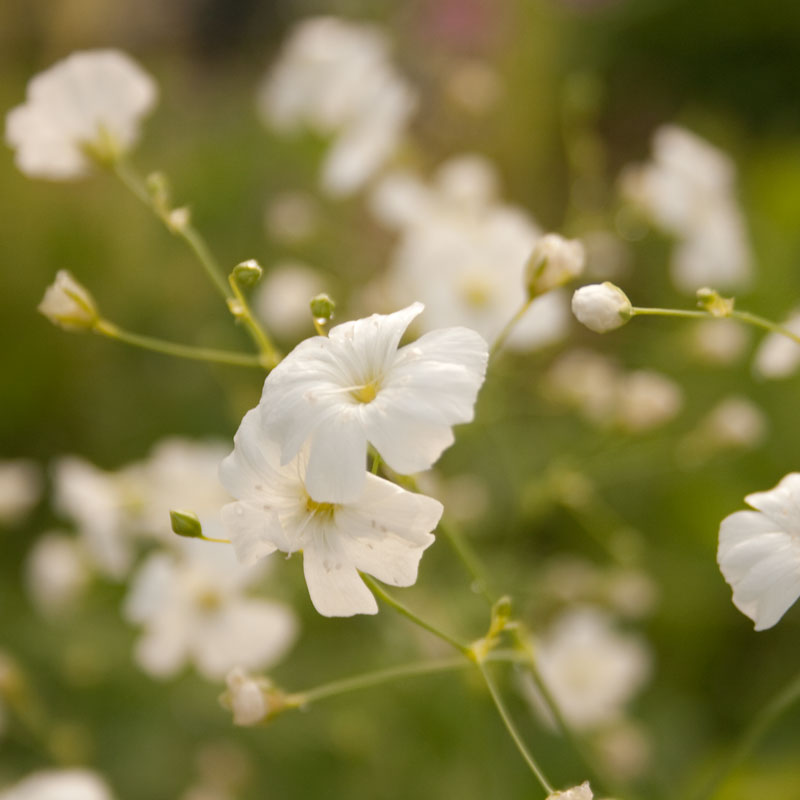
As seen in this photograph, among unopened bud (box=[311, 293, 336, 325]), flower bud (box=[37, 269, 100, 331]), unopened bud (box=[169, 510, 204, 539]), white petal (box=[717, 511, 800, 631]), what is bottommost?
white petal (box=[717, 511, 800, 631])

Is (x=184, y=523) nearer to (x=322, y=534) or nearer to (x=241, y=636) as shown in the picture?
(x=322, y=534)

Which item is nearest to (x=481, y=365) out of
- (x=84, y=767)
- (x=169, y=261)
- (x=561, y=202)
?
(x=84, y=767)

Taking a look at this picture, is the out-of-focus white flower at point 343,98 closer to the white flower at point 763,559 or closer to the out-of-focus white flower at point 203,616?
the out-of-focus white flower at point 203,616

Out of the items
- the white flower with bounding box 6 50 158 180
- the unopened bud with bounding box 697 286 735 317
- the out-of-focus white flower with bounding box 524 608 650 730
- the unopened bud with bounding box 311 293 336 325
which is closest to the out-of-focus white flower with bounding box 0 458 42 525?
the white flower with bounding box 6 50 158 180

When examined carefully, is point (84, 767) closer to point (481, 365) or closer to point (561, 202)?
point (481, 365)

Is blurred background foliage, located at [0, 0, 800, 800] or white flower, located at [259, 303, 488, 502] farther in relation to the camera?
blurred background foliage, located at [0, 0, 800, 800]

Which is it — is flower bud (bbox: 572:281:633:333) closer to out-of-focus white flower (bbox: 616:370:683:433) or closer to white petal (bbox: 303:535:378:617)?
white petal (bbox: 303:535:378:617)

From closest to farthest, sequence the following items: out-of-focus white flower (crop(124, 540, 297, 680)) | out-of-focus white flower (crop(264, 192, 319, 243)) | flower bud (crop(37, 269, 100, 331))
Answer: flower bud (crop(37, 269, 100, 331)), out-of-focus white flower (crop(124, 540, 297, 680)), out-of-focus white flower (crop(264, 192, 319, 243))

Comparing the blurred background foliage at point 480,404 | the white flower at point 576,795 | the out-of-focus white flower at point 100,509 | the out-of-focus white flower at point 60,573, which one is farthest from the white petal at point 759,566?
the out-of-focus white flower at point 60,573
